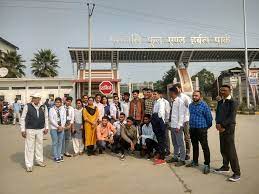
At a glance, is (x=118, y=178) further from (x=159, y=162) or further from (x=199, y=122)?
(x=199, y=122)

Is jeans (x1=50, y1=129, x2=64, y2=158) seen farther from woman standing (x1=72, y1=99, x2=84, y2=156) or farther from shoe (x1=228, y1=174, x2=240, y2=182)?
shoe (x1=228, y1=174, x2=240, y2=182)

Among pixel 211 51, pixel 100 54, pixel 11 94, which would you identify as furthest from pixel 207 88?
pixel 11 94

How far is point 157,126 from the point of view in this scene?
27.4 ft

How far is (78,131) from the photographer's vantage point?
990cm

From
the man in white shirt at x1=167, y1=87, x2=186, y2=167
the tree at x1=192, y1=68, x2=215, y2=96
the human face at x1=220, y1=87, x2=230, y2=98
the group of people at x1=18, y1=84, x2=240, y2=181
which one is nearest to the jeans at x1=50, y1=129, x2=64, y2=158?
the group of people at x1=18, y1=84, x2=240, y2=181

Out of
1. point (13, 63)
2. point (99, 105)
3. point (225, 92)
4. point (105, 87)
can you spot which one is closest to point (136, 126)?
point (99, 105)

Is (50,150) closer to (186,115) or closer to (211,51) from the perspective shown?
(186,115)

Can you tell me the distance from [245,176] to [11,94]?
110 feet

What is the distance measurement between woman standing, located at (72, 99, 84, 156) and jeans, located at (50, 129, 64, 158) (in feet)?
2.63

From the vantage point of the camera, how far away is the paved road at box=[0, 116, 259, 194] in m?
5.74

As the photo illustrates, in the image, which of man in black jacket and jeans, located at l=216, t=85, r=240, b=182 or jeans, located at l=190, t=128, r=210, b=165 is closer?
man in black jacket and jeans, located at l=216, t=85, r=240, b=182

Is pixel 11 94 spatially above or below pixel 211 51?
below

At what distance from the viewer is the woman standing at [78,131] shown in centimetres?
973

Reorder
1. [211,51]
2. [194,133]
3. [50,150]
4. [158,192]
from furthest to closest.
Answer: [211,51] → [50,150] → [194,133] → [158,192]
